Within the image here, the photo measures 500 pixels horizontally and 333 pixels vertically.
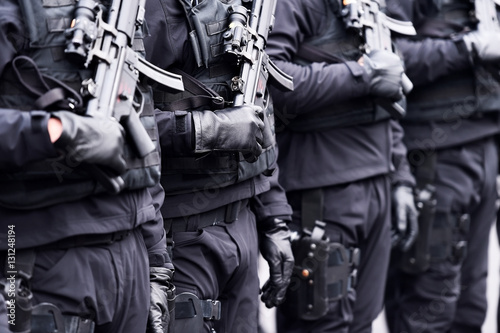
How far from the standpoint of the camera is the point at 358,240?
5266 mm

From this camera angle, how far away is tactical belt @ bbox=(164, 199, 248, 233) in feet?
13.3

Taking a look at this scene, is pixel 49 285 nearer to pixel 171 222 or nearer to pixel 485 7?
pixel 171 222

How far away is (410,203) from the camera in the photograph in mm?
5641

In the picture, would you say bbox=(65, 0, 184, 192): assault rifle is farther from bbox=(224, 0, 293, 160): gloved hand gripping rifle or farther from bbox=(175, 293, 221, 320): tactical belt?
bbox=(175, 293, 221, 320): tactical belt

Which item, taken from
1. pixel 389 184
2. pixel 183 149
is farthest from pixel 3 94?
pixel 389 184

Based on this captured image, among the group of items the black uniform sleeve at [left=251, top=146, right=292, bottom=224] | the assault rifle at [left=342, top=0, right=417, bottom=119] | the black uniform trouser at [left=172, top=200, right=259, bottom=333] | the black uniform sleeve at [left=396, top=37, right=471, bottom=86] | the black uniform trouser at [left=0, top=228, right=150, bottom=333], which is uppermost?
the black uniform sleeve at [left=396, top=37, right=471, bottom=86]

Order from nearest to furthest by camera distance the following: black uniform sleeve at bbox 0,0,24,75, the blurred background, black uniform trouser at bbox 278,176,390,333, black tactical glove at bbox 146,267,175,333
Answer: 1. black uniform sleeve at bbox 0,0,24,75
2. black tactical glove at bbox 146,267,175,333
3. black uniform trouser at bbox 278,176,390,333
4. the blurred background

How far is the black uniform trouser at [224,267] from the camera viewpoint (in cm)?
404

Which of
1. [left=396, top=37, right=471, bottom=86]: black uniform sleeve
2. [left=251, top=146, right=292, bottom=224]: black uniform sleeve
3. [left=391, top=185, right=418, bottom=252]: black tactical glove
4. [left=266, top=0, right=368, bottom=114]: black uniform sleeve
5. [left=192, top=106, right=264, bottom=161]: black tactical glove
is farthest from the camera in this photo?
[left=396, top=37, right=471, bottom=86]: black uniform sleeve

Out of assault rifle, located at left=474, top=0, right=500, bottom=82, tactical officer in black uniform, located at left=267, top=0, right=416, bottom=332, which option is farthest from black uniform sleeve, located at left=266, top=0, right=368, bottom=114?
assault rifle, located at left=474, top=0, right=500, bottom=82

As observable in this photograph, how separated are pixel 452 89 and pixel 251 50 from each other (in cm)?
222

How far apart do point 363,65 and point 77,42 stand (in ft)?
6.74

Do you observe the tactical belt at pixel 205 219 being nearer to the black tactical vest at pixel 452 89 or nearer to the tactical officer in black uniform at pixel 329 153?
the tactical officer in black uniform at pixel 329 153

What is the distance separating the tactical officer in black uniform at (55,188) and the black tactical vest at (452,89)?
9.85 ft
